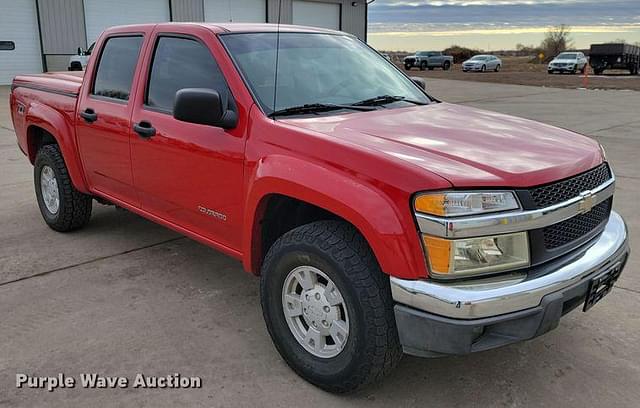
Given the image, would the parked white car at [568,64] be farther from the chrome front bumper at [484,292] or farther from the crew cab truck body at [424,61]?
the chrome front bumper at [484,292]

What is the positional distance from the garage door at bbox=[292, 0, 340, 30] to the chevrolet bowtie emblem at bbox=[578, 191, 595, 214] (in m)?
28.7

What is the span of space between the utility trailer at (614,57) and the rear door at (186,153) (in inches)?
1578

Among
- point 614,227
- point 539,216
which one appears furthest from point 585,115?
point 539,216

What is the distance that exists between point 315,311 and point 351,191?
67 centimetres

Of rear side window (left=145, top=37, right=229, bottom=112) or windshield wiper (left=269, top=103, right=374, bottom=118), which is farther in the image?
rear side window (left=145, top=37, right=229, bottom=112)

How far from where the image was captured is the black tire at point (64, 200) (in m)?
5.00

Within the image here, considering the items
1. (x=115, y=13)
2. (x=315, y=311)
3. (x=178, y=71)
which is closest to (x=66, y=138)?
(x=178, y=71)

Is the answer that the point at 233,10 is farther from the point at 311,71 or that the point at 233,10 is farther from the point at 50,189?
the point at 311,71

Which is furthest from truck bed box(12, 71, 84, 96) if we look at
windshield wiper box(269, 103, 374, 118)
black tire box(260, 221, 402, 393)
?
black tire box(260, 221, 402, 393)

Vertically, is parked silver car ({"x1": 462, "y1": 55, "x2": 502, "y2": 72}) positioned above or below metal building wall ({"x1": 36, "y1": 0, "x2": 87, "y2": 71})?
below

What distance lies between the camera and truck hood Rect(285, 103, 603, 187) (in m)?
2.45

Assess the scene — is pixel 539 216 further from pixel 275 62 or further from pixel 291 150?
pixel 275 62

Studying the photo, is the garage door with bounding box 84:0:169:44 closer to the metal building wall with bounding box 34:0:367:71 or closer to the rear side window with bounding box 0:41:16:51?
the metal building wall with bounding box 34:0:367:71

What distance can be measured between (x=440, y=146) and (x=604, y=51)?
1597 inches
